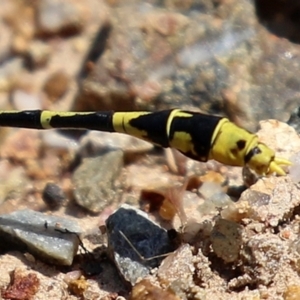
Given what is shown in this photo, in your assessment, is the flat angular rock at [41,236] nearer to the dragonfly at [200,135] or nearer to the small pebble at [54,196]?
the small pebble at [54,196]

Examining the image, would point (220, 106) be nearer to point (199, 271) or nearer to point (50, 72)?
point (50, 72)

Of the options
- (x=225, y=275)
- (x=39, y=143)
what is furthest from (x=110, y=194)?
(x=225, y=275)

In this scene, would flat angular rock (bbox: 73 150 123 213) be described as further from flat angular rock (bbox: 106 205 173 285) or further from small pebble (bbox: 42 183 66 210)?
flat angular rock (bbox: 106 205 173 285)

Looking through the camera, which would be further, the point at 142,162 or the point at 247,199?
the point at 142,162

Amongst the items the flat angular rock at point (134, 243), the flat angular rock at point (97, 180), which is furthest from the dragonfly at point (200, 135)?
the flat angular rock at point (97, 180)

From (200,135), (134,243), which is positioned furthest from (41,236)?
(200,135)
